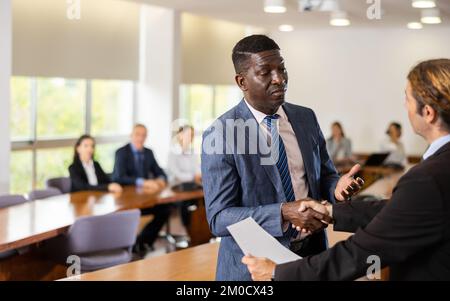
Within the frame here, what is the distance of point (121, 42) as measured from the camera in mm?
8922

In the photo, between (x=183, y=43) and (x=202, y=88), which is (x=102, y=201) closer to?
(x=183, y=43)

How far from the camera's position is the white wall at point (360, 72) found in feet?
38.7

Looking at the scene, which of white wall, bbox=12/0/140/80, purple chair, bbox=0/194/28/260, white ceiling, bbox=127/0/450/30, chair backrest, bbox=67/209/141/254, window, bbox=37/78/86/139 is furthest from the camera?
white ceiling, bbox=127/0/450/30

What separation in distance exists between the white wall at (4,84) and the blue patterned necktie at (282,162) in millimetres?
4743

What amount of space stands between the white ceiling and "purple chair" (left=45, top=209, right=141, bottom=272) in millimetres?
4281

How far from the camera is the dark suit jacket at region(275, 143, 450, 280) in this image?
153 cm

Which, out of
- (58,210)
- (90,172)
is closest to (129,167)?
(90,172)

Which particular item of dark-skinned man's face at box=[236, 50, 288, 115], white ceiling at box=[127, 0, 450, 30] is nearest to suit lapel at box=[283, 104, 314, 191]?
dark-skinned man's face at box=[236, 50, 288, 115]

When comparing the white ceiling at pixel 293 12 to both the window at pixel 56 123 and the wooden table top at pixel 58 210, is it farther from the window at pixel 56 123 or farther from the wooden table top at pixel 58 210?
the wooden table top at pixel 58 210

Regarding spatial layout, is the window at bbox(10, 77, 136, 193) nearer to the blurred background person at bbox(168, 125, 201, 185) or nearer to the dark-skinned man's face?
the blurred background person at bbox(168, 125, 201, 185)

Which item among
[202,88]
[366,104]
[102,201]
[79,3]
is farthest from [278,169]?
[366,104]

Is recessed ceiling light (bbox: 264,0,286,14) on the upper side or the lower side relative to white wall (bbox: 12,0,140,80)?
upper

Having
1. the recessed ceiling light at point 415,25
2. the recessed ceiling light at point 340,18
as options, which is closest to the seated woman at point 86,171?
the recessed ceiling light at point 340,18

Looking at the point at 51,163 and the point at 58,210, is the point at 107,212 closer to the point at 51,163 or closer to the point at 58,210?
the point at 58,210
